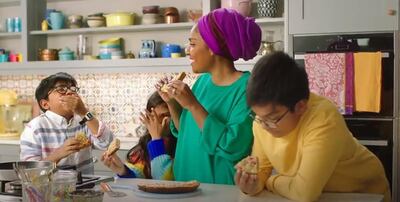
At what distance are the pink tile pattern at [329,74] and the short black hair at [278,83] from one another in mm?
1854

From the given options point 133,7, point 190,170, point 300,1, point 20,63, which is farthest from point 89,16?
point 190,170

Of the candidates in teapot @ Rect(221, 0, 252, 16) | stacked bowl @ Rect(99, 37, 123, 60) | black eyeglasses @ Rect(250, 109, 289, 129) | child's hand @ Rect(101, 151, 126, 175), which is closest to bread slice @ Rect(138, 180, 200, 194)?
black eyeglasses @ Rect(250, 109, 289, 129)

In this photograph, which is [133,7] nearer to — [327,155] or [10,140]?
[10,140]

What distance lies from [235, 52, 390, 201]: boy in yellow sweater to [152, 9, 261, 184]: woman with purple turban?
0.41ft

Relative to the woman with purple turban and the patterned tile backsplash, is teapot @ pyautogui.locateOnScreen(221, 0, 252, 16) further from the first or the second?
the woman with purple turban

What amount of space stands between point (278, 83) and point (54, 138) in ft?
4.22

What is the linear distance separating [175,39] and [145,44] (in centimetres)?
27

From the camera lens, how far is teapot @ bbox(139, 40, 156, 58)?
4137 mm

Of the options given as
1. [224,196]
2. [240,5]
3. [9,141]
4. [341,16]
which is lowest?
[9,141]

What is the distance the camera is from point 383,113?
10.9ft

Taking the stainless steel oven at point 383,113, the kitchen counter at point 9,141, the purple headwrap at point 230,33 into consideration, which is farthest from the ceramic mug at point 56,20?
the purple headwrap at point 230,33

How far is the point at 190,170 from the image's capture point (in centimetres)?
191

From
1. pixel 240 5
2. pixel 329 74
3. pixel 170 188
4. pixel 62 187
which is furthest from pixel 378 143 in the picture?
pixel 62 187

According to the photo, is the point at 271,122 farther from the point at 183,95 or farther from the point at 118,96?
the point at 118,96
